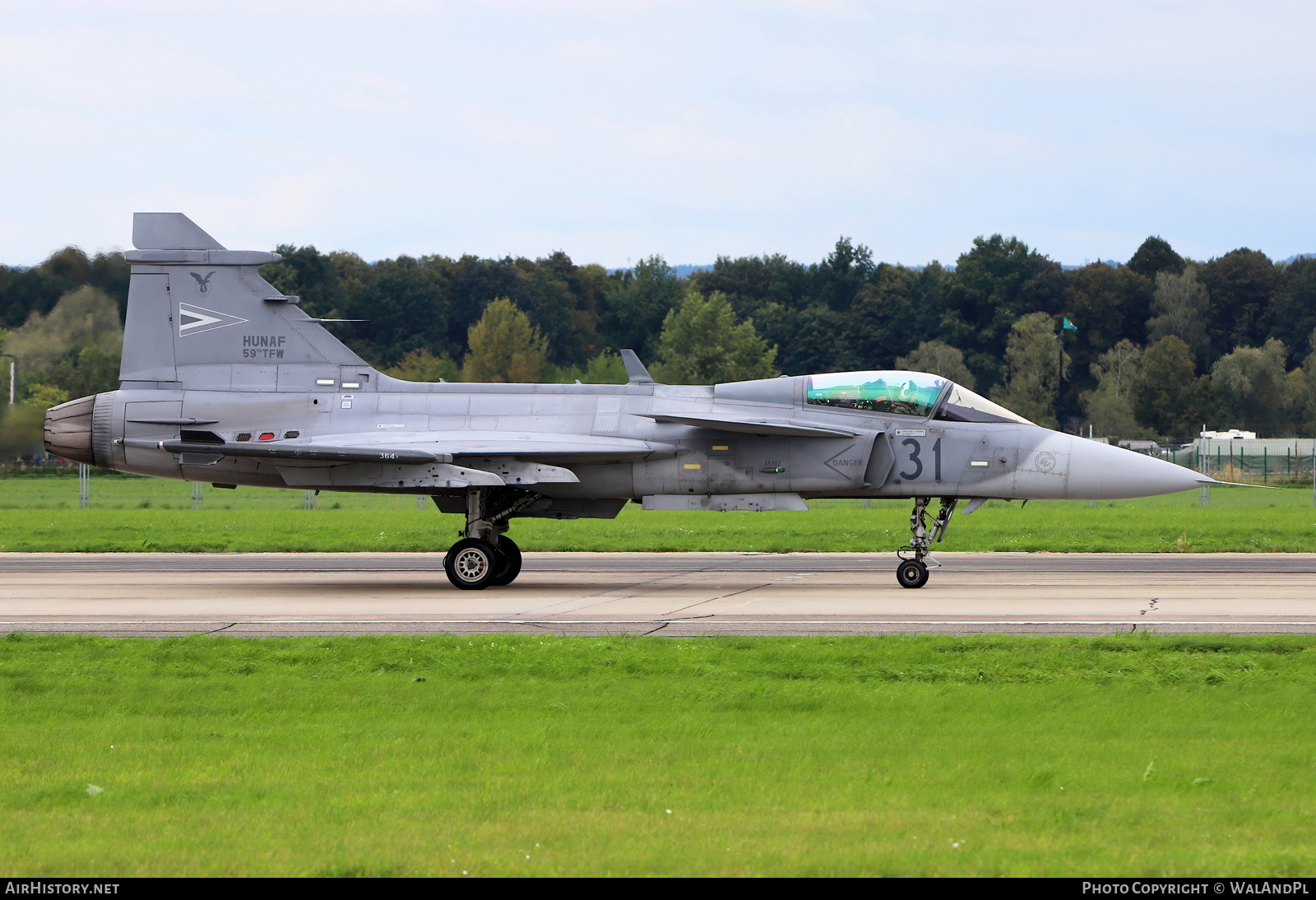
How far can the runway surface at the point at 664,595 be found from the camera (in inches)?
525

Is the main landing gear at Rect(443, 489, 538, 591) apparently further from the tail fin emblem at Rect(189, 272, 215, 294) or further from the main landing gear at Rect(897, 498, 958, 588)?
the main landing gear at Rect(897, 498, 958, 588)

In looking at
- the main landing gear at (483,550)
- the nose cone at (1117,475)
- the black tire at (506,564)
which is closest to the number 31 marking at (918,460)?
the nose cone at (1117,475)

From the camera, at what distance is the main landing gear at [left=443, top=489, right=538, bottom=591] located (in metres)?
17.5

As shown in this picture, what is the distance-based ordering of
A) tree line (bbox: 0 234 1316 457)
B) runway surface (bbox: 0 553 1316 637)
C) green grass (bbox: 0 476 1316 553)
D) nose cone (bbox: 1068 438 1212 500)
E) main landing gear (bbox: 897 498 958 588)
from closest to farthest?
runway surface (bbox: 0 553 1316 637) < nose cone (bbox: 1068 438 1212 500) < main landing gear (bbox: 897 498 958 588) < green grass (bbox: 0 476 1316 553) < tree line (bbox: 0 234 1316 457)

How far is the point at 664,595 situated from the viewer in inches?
661

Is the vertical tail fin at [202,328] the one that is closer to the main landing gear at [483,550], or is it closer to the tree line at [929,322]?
the main landing gear at [483,550]

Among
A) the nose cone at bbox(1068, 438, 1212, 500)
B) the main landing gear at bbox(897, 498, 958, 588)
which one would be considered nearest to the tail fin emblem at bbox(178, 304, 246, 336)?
the main landing gear at bbox(897, 498, 958, 588)

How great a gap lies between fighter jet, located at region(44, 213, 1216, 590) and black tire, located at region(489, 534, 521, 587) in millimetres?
24

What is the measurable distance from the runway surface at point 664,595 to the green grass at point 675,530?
1213 mm

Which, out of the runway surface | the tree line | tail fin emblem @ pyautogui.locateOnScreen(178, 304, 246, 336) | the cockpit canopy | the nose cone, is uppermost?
the tree line

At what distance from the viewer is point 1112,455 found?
17.5 m

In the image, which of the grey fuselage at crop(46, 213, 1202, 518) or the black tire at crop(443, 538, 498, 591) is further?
the black tire at crop(443, 538, 498, 591)

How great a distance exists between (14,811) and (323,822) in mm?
1609

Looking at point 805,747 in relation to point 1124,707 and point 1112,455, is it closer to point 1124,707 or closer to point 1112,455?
point 1124,707
